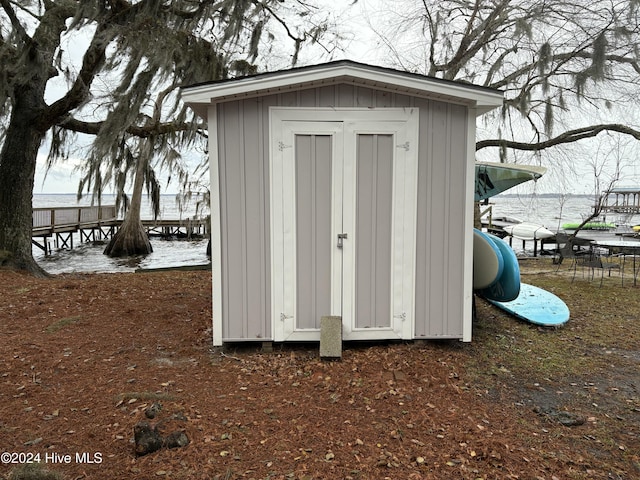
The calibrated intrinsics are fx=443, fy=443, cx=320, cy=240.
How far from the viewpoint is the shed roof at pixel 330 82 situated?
3.74 metres

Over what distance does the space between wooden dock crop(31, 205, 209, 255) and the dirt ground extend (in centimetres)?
1254

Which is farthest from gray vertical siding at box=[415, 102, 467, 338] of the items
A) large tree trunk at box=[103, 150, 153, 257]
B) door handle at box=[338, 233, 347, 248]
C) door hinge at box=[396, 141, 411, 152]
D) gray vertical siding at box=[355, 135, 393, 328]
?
large tree trunk at box=[103, 150, 153, 257]

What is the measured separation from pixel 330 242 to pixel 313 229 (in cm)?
19

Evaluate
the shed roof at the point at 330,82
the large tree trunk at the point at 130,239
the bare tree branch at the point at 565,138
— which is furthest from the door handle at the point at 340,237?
the large tree trunk at the point at 130,239

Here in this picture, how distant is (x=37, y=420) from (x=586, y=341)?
5052 mm

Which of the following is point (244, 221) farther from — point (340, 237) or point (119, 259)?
point (119, 259)

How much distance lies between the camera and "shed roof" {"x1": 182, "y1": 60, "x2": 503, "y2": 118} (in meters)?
3.74

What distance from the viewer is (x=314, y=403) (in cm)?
312

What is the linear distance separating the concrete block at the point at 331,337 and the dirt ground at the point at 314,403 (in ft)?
0.33

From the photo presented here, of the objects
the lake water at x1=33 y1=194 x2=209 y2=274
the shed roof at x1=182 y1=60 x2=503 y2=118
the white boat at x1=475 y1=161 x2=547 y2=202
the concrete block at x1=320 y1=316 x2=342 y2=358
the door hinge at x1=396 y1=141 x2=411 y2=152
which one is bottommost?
the lake water at x1=33 y1=194 x2=209 y2=274

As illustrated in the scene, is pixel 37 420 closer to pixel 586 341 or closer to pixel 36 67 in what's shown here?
pixel 586 341

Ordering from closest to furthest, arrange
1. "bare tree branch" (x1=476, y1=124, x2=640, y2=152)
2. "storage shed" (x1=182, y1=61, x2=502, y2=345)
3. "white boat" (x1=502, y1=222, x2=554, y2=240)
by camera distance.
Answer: "storage shed" (x1=182, y1=61, x2=502, y2=345)
"bare tree branch" (x1=476, y1=124, x2=640, y2=152)
"white boat" (x1=502, y1=222, x2=554, y2=240)

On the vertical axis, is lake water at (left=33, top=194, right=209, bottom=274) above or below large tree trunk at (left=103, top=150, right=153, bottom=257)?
below

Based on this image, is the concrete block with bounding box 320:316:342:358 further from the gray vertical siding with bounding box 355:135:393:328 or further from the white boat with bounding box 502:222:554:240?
the white boat with bounding box 502:222:554:240
